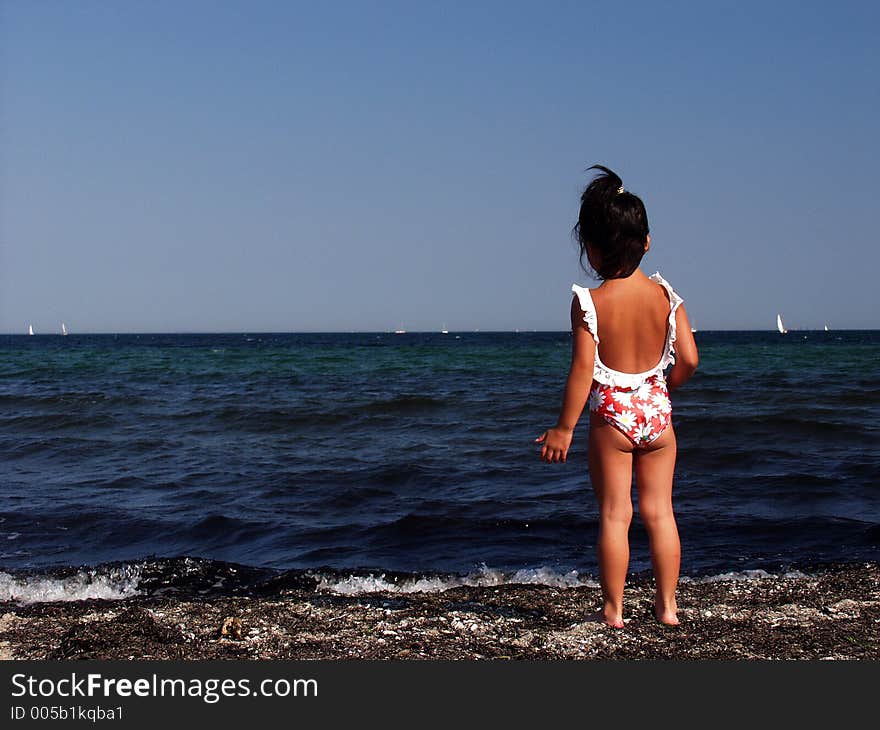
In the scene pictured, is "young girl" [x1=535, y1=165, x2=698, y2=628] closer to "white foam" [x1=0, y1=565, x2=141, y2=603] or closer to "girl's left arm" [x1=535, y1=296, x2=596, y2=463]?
"girl's left arm" [x1=535, y1=296, x2=596, y2=463]

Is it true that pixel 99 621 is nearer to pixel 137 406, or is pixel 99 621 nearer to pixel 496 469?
pixel 496 469

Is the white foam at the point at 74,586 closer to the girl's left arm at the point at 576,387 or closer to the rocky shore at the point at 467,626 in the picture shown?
the rocky shore at the point at 467,626

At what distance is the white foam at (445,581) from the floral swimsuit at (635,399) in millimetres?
1388

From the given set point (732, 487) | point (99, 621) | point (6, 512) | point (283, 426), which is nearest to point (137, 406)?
point (283, 426)

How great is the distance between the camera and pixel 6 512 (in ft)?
23.4

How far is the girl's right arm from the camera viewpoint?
357 cm

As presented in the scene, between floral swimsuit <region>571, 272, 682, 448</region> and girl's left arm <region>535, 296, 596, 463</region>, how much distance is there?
0.07 m

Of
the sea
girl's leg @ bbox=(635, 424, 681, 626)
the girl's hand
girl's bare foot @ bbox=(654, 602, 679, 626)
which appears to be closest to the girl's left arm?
the girl's hand

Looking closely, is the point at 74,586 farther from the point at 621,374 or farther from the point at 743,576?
the point at 743,576

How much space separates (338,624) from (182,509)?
3851mm

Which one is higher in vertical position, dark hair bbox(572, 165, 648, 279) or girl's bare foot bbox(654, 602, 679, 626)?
dark hair bbox(572, 165, 648, 279)

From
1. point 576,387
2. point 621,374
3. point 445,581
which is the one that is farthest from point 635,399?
point 445,581

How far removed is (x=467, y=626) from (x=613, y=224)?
1.80 metres

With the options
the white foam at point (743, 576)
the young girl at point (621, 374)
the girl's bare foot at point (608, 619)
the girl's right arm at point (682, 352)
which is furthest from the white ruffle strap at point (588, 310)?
the white foam at point (743, 576)
